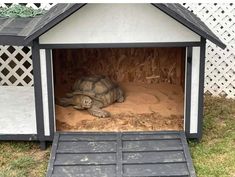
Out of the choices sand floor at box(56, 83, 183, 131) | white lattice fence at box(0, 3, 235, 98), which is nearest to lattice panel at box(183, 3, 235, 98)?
white lattice fence at box(0, 3, 235, 98)

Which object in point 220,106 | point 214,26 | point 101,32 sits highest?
point 101,32

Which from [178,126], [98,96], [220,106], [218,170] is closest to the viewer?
[218,170]

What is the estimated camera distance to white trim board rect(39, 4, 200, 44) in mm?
4559

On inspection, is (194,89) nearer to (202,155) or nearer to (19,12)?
(202,155)

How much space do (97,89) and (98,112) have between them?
0.40 m

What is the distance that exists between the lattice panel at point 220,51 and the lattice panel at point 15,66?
243cm

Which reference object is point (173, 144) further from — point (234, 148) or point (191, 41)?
point (191, 41)

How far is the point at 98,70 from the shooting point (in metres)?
6.79

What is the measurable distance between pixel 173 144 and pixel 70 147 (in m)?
1.06

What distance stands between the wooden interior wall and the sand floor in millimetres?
376

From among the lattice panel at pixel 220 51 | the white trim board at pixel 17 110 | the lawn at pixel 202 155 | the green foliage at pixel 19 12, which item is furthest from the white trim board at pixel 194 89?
the green foliage at pixel 19 12

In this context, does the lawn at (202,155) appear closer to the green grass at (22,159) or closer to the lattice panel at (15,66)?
the green grass at (22,159)

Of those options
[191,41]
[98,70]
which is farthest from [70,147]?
[98,70]

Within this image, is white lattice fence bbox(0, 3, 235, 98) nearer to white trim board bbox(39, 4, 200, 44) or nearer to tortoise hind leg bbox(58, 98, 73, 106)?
tortoise hind leg bbox(58, 98, 73, 106)
